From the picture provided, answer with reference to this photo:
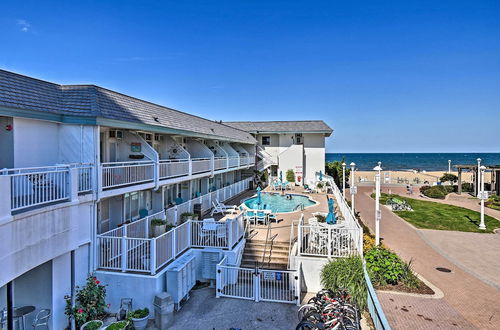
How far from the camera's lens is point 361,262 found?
32.9ft

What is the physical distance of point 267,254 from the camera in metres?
12.7

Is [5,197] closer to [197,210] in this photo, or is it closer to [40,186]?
[40,186]

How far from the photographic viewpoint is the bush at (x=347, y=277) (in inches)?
371

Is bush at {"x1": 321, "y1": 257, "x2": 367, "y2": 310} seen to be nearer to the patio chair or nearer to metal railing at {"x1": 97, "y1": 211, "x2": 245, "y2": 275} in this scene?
metal railing at {"x1": 97, "y1": 211, "x2": 245, "y2": 275}

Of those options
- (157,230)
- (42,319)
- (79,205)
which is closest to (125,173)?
(79,205)

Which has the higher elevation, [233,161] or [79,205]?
[233,161]

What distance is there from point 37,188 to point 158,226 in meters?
4.89

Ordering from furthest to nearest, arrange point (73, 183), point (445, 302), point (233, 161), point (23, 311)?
point (233, 161)
point (445, 302)
point (73, 183)
point (23, 311)

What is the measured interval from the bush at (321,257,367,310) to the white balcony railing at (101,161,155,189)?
7.79 meters

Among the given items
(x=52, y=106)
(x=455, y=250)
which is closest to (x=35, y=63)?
(x=52, y=106)

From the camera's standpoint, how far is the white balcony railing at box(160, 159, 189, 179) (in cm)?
1324

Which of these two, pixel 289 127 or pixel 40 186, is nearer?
pixel 40 186

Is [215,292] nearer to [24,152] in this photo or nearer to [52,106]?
[24,152]

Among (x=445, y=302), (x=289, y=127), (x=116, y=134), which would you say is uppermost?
(x=289, y=127)
